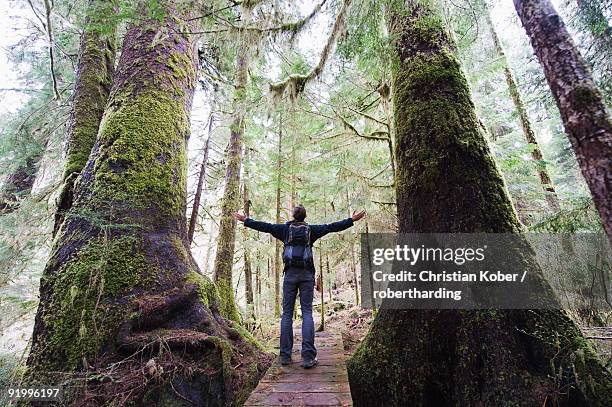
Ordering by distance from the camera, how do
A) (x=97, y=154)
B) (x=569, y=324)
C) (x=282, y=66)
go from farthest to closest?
(x=282, y=66), (x=97, y=154), (x=569, y=324)

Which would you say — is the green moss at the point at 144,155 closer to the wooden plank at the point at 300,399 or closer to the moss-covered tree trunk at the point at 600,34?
the wooden plank at the point at 300,399

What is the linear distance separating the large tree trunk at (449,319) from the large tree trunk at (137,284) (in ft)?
6.44

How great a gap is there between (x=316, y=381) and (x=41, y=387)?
114 inches

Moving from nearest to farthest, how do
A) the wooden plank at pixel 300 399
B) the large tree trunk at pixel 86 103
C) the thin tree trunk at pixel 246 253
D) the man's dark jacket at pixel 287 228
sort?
the wooden plank at pixel 300 399 → the man's dark jacket at pixel 287 228 → the large tree trunk at pixel 86 103 → the thin tree trunk at pixel 246 253

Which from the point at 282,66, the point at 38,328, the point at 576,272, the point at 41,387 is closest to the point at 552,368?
the point at 576,272

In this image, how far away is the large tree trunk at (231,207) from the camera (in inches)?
295

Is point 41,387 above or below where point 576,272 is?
below

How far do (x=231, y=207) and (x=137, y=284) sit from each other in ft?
14.7

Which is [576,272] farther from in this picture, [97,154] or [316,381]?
[97,154]

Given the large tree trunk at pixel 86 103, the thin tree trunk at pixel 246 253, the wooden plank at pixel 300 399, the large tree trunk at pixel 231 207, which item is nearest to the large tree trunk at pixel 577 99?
the wooden plank at pixel 300 399

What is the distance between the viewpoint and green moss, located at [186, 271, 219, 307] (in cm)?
456

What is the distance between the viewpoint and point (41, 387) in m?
3.30

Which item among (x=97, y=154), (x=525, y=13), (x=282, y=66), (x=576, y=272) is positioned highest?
(x=282, y=66)

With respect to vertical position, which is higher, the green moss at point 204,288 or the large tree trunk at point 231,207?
the large tree trunk at point 231,207
